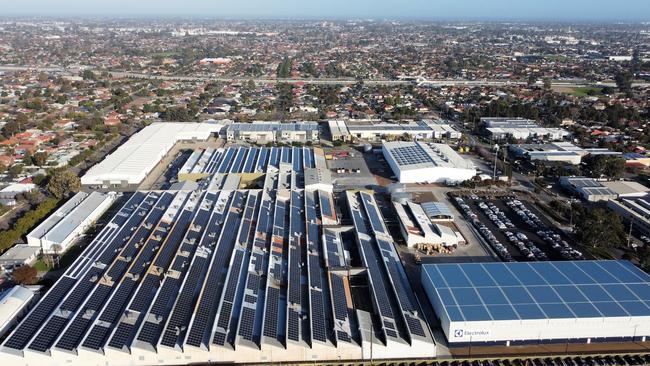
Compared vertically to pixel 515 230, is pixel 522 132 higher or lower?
higher

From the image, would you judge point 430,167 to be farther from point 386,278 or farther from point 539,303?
point 539,303

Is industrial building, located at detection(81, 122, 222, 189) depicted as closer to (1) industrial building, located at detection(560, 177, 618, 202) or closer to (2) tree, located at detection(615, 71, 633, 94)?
(1) industrial building, located at detection(560, 177, 618, 202)

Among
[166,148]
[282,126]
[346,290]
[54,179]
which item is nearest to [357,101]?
[282,126]

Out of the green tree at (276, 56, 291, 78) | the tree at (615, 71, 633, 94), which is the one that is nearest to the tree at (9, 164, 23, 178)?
the green tree at (276, 56, 291, 78)

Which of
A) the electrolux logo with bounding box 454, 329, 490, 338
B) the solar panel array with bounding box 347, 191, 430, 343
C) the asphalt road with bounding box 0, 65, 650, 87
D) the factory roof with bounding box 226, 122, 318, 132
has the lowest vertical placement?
the electrolux logo with bounding box 454, 329, 490, 338

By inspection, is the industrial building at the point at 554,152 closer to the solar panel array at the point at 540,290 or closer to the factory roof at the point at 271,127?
the factory roof at the point at 271,127

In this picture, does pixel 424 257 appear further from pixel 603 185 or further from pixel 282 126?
pixel 282 126

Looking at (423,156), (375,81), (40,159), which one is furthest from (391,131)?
(375,81)
